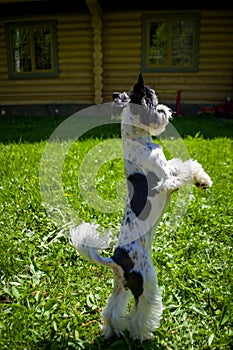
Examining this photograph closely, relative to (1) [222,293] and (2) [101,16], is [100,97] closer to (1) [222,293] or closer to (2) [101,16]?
(2) [101,16]

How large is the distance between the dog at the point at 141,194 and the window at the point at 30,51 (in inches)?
360

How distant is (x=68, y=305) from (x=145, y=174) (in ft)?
3.68

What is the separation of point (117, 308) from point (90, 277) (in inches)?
30.0

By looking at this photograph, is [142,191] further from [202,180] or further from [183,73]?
[183,73]

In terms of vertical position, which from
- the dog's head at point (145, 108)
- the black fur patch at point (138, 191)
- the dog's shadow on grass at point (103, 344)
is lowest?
the dog's shadow on grass at point (103, 344)

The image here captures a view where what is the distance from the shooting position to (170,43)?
32.3ft

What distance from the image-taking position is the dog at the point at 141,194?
4.70ft

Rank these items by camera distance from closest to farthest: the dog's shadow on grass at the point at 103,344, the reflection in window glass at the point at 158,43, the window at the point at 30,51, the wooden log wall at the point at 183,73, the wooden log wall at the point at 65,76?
the dog's shadow on grass at the point at 103,344, the wooden log wall at the point at 183,73, the wooden log wall at the point at 65,76, the reflection in window glass at the point at 158,43, the window at the point at 30,51

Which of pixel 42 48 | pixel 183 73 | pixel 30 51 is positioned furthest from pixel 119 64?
pixel 30 51

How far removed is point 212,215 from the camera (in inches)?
124

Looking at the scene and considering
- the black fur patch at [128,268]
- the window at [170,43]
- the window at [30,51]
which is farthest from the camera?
the window at [30,51]

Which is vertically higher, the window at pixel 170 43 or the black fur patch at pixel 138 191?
the window at pixel 170 43

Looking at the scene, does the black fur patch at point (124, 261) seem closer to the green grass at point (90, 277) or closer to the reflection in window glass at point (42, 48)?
the green grass at point (90, 277)

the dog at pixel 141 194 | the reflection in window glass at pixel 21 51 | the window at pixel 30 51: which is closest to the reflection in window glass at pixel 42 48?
the window at pixel 30 51
